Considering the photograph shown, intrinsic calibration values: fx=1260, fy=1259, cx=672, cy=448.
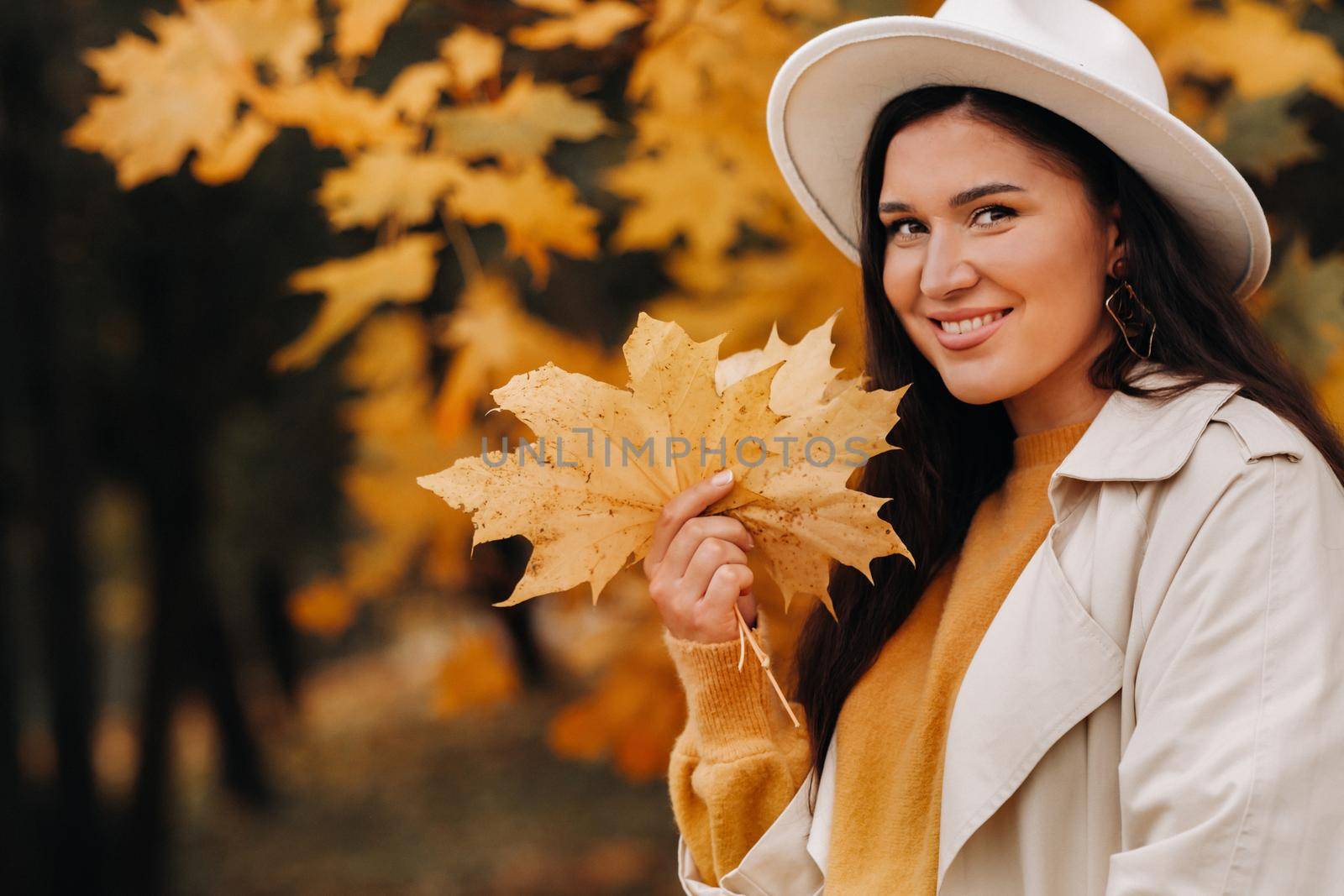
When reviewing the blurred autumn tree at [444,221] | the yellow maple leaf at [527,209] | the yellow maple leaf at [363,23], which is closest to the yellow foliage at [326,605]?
the blurred autumn tree at [444,221]

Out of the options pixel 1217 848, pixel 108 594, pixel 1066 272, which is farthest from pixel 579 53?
pixel 108 594

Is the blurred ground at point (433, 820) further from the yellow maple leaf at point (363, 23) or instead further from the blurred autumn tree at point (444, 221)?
the yellow maple leaf at point (363, 23)

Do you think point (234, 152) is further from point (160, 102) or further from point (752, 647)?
point (752, 647)

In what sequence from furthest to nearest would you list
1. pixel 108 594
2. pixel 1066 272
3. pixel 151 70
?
pixel 108 594
pixel 151 70
pixel 1066 272

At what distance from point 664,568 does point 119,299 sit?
6209 mm

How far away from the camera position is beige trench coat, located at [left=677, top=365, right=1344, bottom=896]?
1283mm

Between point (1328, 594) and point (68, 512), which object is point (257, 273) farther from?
point (1328, 594)

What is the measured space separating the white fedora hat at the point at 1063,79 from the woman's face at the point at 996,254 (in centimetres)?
7

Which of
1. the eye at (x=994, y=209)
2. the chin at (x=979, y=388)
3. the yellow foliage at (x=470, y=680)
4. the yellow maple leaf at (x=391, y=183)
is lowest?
the yellow foliage at (x=470, y=680)

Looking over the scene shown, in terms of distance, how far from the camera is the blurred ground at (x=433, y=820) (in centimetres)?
753

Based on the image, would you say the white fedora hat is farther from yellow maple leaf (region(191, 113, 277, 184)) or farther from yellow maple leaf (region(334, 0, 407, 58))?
yellow maple leaf (region(191, 113, 277, 184))

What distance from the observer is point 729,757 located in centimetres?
189

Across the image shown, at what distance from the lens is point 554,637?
10789 millimetres

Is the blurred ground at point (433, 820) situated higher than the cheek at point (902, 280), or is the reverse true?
the cheek at point (902, 280)
